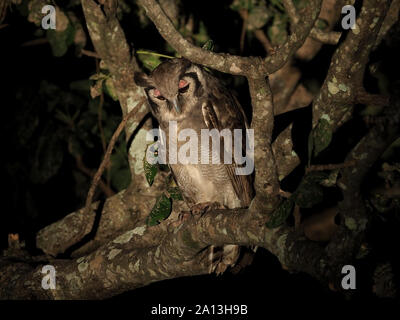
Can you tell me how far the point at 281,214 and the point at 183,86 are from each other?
4.90ft

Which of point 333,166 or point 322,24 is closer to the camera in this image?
point 333,166

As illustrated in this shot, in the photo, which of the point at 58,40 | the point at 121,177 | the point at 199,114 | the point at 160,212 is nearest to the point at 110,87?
the point at 58,40

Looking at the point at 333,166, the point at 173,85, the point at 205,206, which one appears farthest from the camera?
the point at 205,206

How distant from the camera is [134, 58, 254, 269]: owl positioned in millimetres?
3209

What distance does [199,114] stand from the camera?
129 inches

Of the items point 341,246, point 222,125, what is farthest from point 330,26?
point 341,246

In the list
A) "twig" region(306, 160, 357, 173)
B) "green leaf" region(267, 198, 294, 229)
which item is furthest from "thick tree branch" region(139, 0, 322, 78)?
"green leaf" region(267, 198, 294, 229)

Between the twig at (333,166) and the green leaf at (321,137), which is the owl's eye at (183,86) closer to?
the green leaf at (321,137)

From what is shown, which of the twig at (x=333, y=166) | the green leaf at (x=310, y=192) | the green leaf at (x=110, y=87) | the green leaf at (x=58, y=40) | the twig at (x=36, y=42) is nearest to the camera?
the twig at (x=333, y=166)

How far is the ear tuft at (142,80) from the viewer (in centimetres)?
327

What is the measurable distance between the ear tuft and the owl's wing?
0.40 meters

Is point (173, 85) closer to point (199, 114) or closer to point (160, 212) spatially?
point (199, 114)

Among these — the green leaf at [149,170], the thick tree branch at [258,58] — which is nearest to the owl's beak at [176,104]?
the green leaf at [149,170]

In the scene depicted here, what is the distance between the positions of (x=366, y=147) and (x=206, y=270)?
1.72 metres
